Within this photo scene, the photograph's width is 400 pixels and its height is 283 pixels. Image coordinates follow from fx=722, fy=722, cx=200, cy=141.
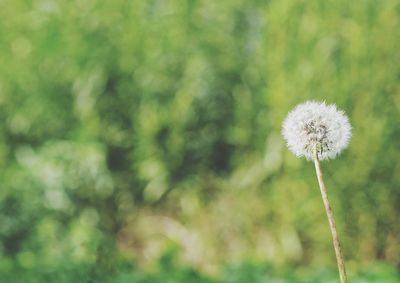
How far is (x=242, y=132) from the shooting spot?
3.78 m

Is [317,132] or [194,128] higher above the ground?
[194,128]

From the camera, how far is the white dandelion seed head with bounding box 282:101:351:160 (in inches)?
48.1

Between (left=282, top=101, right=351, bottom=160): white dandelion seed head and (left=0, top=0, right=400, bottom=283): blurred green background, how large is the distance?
6.53 feet

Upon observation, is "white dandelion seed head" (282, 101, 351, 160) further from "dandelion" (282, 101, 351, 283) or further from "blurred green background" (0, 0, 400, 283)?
"blurred green background" (0, 0, 400, 283)

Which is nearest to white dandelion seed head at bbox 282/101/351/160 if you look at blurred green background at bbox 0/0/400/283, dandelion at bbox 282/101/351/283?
dandelion at bbox 282/101/351/283

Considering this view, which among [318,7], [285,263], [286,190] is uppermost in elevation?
[318,7]

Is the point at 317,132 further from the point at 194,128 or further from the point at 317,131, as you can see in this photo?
the point at 194,128

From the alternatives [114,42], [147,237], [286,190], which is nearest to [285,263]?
[286,190]

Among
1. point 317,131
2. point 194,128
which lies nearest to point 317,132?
point 317,131

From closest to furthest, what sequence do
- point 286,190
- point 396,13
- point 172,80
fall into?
point 396,13 < point 286,190 < point 172,80

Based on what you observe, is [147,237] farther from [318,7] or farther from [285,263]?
[318,7]

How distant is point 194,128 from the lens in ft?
13.6

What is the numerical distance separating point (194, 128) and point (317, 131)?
115 inches

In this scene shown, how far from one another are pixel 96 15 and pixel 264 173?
1322 millimetres
